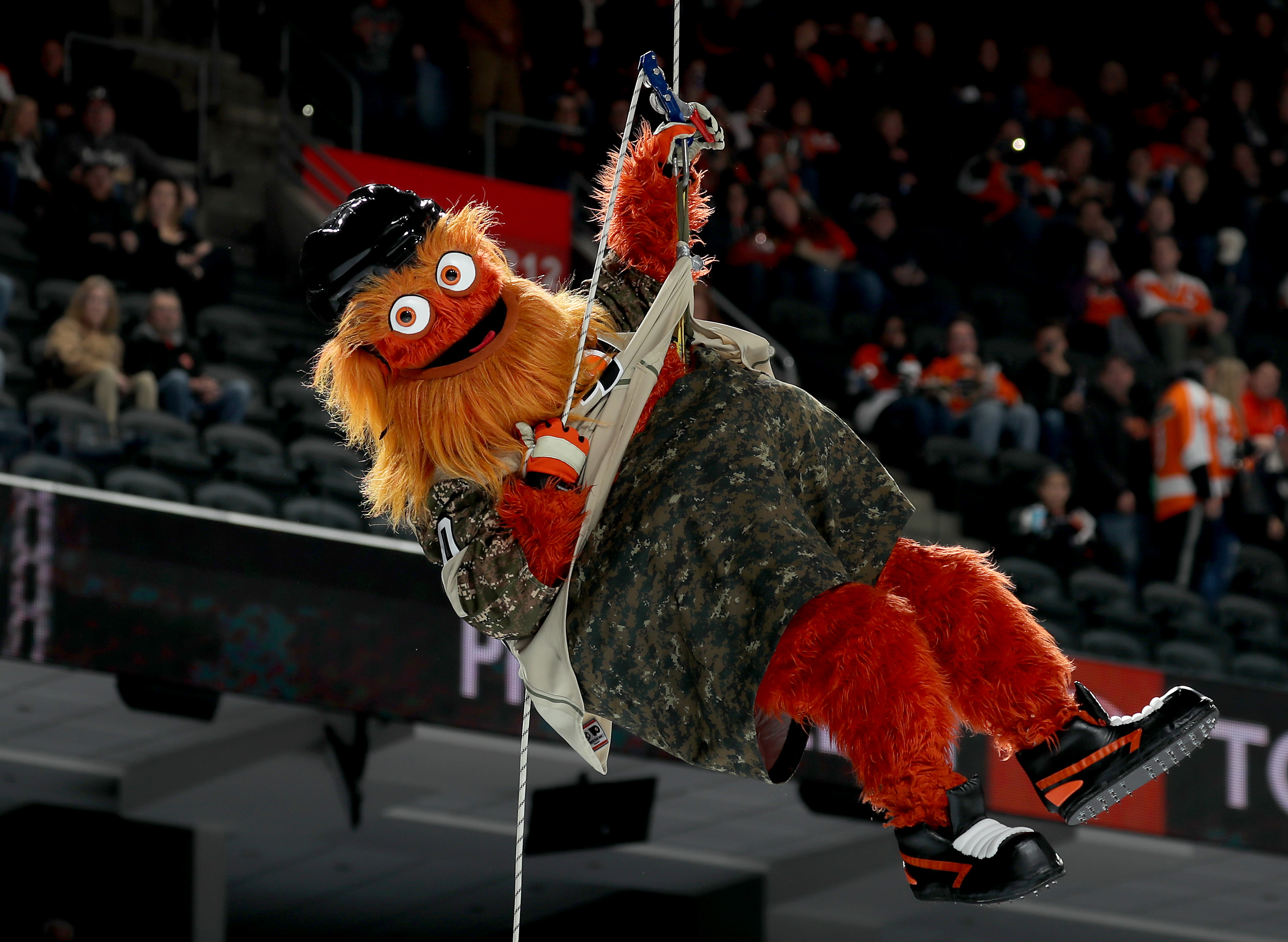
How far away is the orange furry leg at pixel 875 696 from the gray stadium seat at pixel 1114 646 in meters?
4.00

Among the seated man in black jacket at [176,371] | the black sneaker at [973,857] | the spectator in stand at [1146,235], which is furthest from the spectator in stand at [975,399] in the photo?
the black sneaker at [973,857]

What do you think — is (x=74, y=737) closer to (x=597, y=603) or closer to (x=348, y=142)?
(x=348, y=142)

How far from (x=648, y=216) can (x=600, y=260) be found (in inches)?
12.7

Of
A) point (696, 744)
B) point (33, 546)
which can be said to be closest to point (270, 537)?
point (33, 546)

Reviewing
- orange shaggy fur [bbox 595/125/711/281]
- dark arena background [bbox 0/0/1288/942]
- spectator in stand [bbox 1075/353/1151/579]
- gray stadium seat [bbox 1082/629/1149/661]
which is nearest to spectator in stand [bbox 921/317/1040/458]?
dark arena background [bbox 0/0/1288/942]

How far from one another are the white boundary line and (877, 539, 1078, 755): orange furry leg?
2661mm

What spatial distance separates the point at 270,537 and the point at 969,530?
8.87ft

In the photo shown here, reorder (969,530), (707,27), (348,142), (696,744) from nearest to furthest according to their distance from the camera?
(696,744), (969,530), (348,142), (707,27)

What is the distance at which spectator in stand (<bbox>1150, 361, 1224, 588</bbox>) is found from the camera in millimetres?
6762

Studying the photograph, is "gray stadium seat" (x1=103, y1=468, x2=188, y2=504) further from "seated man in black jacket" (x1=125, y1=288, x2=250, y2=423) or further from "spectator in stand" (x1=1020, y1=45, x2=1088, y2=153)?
"spectator in stand" (x1=1020, y1=45, x2=1088, y2=153)

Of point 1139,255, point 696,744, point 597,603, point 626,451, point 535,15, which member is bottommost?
point 696,744

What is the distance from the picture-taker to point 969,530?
651 centimetres

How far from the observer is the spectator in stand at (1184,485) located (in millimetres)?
6762

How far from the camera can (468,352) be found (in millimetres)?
2621
